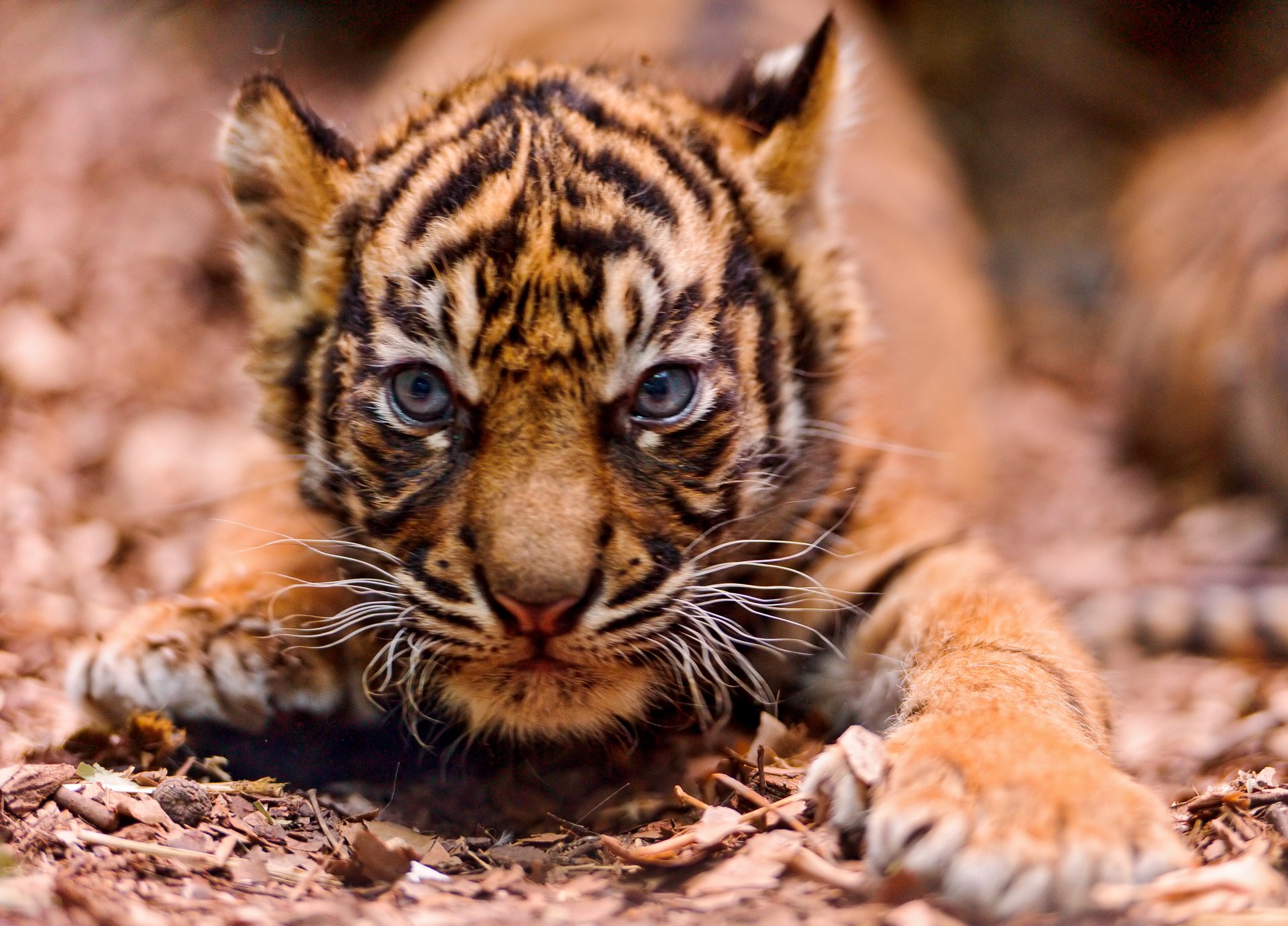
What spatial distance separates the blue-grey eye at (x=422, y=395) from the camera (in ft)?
8.62

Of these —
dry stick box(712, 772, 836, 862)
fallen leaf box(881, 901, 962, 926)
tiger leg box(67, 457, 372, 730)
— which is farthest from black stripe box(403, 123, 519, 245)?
fallen leaf box(881, 901, 962, 926)

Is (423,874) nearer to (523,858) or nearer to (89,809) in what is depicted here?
(523,858)

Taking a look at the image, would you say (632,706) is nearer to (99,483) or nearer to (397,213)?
(397,213)

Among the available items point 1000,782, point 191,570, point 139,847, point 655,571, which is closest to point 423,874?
point 139,847

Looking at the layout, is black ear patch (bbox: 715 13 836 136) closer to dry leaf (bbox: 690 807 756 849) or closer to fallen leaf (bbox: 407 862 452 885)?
Result: dry leaf (bbox: 690 807 756 849)

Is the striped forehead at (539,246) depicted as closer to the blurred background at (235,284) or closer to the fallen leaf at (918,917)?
the blurred background at (235,284)

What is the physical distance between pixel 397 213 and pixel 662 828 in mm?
1500

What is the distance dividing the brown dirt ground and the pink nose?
0.47m

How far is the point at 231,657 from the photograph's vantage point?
2955mm

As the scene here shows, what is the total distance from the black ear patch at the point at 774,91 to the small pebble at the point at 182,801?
83.0 inches

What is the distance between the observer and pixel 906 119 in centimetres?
661

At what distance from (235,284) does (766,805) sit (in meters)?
4.21

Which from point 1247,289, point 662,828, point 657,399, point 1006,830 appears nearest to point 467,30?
point 1247,289

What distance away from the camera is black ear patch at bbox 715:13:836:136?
3098 mm
